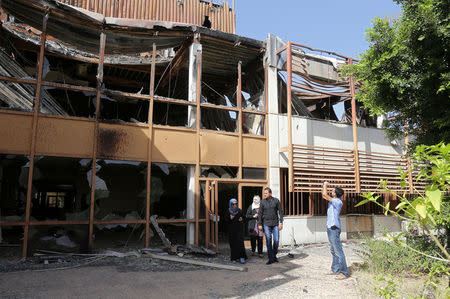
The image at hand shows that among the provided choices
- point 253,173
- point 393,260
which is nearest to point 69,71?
point 253,173

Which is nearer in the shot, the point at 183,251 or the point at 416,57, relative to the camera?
the point at 416,57

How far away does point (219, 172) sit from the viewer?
10320 mm

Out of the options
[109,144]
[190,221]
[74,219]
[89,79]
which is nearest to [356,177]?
[190,221]

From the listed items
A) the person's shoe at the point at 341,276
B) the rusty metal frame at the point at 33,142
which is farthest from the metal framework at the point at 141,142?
the person's shoe at the point at 341,276

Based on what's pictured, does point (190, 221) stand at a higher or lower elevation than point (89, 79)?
lower

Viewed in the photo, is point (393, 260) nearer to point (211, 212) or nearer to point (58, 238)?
point (211, 212)

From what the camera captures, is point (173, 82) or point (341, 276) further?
point (173, 82)

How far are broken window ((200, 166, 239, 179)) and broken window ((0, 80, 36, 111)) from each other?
16.1ft

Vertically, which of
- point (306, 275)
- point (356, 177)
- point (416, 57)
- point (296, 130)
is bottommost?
point (306, 275)

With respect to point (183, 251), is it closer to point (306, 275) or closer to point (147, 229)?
point (147, 229)

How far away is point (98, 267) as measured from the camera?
717 cm

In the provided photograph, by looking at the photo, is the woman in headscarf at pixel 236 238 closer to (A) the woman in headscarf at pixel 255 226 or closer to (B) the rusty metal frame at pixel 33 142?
(A) the woman in headscarf at pixel 255 226

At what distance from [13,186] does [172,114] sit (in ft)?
20.6

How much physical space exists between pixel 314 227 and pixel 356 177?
2361mm
